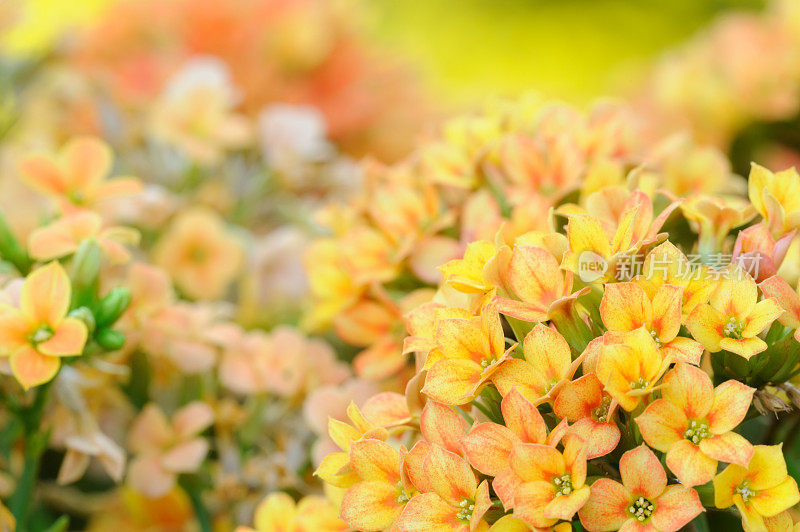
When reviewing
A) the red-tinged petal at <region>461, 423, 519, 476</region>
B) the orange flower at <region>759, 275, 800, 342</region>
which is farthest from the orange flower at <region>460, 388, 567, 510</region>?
the orange flower at <region>759, 275, 800, 342</region>

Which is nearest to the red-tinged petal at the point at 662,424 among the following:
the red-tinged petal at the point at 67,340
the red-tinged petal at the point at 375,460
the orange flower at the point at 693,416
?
the orange flower at the point at 693,416

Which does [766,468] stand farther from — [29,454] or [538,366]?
[29,454]

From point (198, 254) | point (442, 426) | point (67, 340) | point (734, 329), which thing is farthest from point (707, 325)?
point (198, 254)

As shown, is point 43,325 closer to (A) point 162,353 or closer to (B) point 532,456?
(A) point 162,353

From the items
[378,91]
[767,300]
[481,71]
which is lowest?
[481,71]

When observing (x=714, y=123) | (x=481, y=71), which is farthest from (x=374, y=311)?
(x=481, y=71)

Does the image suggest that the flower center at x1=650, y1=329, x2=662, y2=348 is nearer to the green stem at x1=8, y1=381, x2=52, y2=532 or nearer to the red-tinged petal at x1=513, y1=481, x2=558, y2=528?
the red-tinged petal at x1=513, y1=481, x2=558, y2=528
